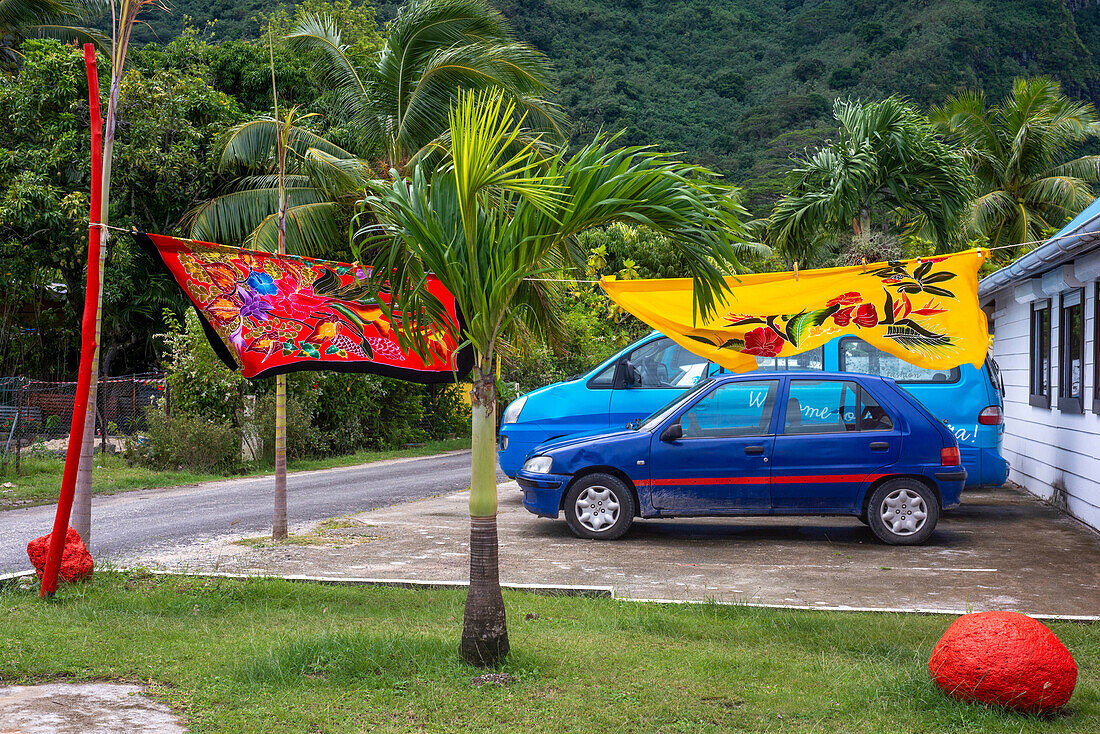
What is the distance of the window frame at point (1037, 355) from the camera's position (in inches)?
499

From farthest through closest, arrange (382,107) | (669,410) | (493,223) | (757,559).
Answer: (382,107), (669,410), (757,559), (493,223)

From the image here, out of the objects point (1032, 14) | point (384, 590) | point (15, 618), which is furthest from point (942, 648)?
point (1032, 14)

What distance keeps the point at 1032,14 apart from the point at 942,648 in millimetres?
67484

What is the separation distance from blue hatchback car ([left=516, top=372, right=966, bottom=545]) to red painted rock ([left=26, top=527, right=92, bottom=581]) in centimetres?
437

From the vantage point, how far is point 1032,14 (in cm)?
6150

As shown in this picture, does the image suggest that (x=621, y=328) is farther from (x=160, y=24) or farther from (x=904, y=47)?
(x=904, y=47)

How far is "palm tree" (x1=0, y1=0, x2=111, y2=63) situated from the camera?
2545 cm

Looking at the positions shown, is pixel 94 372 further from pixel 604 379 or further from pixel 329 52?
pixel 329 52

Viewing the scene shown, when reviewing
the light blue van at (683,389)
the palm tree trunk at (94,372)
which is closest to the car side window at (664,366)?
the light blue van at (683,389)

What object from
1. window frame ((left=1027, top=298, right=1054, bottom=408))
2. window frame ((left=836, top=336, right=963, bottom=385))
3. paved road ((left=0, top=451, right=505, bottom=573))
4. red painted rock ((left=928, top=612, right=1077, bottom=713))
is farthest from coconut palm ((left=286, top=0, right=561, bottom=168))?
red painted rock ((left=928, top=612, right=1077, bottom=713))

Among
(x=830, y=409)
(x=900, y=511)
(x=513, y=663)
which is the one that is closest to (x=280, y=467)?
(x=513, y=663)

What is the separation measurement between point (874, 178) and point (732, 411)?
764cm

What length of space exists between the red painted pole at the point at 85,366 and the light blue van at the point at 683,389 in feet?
20.1

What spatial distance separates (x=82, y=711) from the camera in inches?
189
